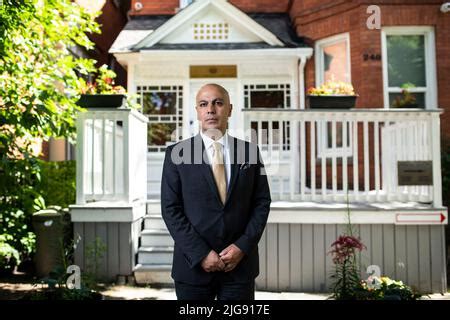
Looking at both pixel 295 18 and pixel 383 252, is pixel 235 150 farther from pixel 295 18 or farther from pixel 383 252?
pixel 295 18

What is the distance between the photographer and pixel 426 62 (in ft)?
25.6

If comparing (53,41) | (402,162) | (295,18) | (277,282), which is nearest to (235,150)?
(277,282)

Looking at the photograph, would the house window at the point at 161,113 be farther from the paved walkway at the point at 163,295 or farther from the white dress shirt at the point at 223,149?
the white dress shirt at the point at 223,149

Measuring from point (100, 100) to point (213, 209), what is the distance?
12.2ft

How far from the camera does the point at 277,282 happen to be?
5.31 metres

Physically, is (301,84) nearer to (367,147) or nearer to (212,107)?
(367,147)

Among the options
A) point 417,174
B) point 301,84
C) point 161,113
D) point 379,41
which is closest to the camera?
point 417,174

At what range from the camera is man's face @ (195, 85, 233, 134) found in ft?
7.61

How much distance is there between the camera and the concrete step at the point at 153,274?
17.8 feet

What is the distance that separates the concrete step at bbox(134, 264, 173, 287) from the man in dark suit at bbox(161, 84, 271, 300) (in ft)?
10.4

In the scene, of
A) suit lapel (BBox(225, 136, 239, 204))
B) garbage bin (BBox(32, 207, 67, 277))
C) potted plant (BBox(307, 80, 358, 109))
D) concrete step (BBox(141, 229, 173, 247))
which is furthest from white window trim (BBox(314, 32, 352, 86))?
suit lapel (BBox(225, 136, 239, 204))

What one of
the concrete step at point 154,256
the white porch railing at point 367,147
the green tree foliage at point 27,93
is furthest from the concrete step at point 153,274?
the white porch railing at point 367,147

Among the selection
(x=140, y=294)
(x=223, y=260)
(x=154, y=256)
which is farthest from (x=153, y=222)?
(x=223, y=260)

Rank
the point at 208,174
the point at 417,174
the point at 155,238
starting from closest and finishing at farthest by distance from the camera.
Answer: the point at 208,174
the point at 417,174
the point at 155,238
